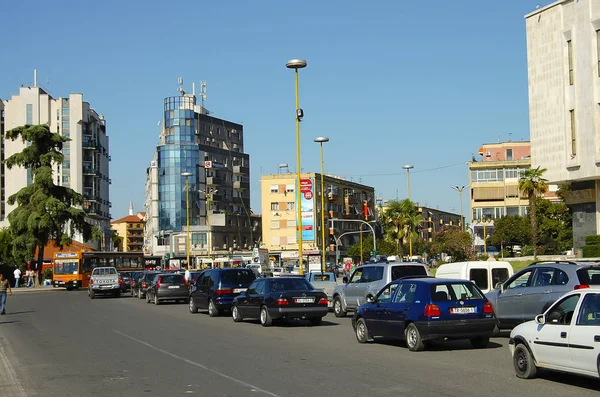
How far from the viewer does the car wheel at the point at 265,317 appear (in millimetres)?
23703

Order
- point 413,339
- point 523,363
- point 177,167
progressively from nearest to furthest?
point 523,363 < point 413,339 < point 177,167

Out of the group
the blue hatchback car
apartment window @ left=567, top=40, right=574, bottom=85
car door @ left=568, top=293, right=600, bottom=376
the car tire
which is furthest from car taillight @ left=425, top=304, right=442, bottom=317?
apartment window @ left=567, top=40, right=574, bottom=85

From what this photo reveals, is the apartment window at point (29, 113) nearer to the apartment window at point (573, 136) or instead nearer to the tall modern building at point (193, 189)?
the tall modern building at point (193, 189)

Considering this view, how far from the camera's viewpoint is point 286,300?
23.3 meters

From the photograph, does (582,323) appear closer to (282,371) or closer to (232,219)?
(282,371)

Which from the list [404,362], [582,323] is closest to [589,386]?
[582,323]

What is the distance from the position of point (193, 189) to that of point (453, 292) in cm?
10896

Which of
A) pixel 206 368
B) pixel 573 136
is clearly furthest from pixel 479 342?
pixel 573 136

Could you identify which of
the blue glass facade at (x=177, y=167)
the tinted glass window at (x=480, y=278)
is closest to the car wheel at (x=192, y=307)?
the tinted glass window at (x=480, y=278)

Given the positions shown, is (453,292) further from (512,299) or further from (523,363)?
(523,363)

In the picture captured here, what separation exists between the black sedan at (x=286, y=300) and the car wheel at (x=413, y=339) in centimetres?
740

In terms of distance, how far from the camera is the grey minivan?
24.2 metres

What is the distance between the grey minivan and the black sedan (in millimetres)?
1561

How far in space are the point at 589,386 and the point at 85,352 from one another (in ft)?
35.5
